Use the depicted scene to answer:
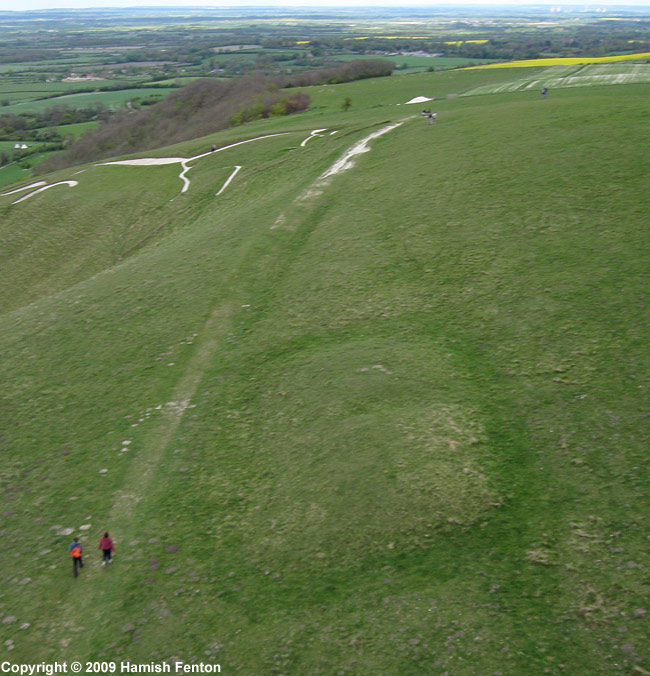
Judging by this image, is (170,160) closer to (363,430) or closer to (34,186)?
(34,186)

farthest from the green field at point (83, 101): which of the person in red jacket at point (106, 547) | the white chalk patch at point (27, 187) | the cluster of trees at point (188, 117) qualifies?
the person in red jacket at point (106, 547)

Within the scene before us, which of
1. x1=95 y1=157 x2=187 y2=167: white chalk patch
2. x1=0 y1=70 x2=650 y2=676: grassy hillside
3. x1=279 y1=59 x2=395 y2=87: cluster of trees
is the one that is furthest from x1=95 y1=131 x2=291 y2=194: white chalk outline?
x1=279 y1=59 x2=395 y2=87: cluster of trees

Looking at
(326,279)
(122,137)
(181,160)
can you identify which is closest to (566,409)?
(326,279)

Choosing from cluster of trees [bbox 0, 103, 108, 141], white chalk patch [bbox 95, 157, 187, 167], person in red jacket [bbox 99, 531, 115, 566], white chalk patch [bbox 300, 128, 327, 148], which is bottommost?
person in red jacket [bbox 99, 531, 115, 566]

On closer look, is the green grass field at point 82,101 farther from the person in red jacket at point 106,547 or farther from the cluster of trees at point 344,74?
the person in red jacket at point 106,547

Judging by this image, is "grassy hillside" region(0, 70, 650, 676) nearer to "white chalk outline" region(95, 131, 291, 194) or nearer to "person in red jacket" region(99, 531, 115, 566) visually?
"person in red jacket" region(99, 531, 115, 566)

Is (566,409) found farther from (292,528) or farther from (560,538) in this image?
(292,528)
